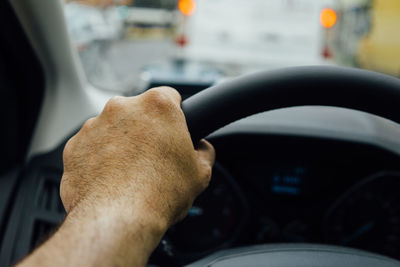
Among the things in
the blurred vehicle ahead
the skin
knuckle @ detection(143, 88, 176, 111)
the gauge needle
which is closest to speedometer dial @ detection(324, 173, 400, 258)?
the gauge needle

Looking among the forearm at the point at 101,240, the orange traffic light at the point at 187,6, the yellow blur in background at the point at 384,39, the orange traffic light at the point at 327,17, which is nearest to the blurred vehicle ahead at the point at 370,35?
the yellow blur in background at the point at 384,39

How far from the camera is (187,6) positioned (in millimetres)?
5438

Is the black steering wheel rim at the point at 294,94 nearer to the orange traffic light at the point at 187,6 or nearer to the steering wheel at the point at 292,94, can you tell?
the steering wheel at the point at 292,94

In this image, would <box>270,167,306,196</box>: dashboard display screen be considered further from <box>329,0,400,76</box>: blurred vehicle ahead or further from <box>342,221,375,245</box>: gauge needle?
<box>329,0,400,76</box>: blurred vehicle ahead

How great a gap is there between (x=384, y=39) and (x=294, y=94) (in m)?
8.26

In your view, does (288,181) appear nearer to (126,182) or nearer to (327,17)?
(126,182)

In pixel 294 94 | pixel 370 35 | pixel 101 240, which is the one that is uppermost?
pixel 294 94

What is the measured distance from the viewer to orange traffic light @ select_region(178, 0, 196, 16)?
5434mm

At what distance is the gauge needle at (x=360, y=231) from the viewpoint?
1.56m

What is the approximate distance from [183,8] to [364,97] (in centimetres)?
490

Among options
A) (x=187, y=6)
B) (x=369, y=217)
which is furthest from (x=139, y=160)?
(x=187, y=6)

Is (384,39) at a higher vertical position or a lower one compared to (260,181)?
lower

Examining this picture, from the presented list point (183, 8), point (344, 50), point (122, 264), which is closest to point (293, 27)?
point (183, 8)

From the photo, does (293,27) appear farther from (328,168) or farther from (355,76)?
(355,76)
